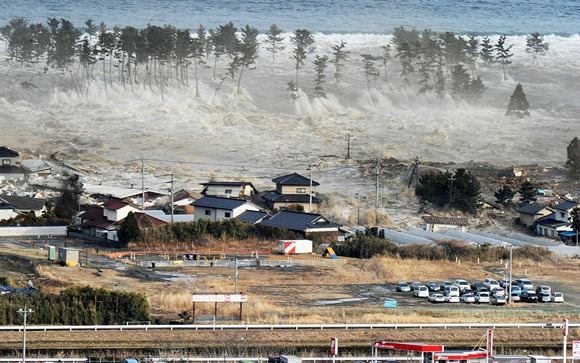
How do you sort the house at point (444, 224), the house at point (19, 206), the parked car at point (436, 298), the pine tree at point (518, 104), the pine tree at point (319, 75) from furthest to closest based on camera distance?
1. the pine tree at point (319, 75)
2. the pine tree at point (518, 104)
3. the house at point (444, 224)
4. the house at point (19, 206)
5. the parked car at point (436, 298)

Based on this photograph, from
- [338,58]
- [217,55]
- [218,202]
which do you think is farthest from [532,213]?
[217,55]

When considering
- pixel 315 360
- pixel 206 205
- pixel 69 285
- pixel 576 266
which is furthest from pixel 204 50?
pixel 315 360

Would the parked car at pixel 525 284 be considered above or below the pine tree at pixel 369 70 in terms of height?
above

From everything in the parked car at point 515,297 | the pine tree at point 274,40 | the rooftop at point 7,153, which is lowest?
the rooftop at point 7,153

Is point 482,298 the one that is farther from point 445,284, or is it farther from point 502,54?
point 502,54

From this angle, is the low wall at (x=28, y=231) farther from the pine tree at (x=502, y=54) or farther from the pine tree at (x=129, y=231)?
the pine tree at (x=502, y=54)

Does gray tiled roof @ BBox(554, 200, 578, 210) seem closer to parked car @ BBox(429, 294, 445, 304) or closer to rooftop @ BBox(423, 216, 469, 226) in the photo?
rooftop @ BBox(423, 216, 469, 226)

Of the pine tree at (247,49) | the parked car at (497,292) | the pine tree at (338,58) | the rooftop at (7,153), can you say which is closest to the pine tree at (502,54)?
the pine tree at (338,58)

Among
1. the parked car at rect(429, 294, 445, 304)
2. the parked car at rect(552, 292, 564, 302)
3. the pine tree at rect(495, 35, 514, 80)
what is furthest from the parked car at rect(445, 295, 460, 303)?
the pine tree at rect(495, 35, 514, 80)
